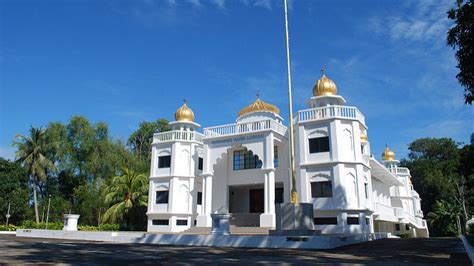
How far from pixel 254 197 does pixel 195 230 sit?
214 inches

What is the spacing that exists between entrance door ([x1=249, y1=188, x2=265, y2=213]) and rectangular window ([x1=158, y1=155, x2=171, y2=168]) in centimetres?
688

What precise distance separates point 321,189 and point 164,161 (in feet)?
41.6

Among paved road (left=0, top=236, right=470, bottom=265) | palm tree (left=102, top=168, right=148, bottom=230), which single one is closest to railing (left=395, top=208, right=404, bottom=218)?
paved road (left=0, top=236, right=470, bottom=265)

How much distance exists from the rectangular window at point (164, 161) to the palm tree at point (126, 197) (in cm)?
257

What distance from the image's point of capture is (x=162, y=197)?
2917 cm

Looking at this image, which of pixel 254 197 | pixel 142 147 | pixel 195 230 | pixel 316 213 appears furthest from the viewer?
pixel 142 147

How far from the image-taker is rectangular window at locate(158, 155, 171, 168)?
97.1 feet

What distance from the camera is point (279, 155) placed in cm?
2598

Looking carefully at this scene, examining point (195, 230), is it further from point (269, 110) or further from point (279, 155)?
point (269, 110)

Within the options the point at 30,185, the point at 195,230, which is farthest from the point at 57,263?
the point at 30,185

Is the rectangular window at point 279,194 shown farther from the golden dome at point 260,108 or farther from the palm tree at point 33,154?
the palm tree at point 33,154

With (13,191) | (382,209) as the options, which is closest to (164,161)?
(382,209)

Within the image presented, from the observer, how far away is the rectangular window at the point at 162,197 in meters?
29.0

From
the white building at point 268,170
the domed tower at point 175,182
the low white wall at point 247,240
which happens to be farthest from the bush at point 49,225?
the low white wall at point 247,240
